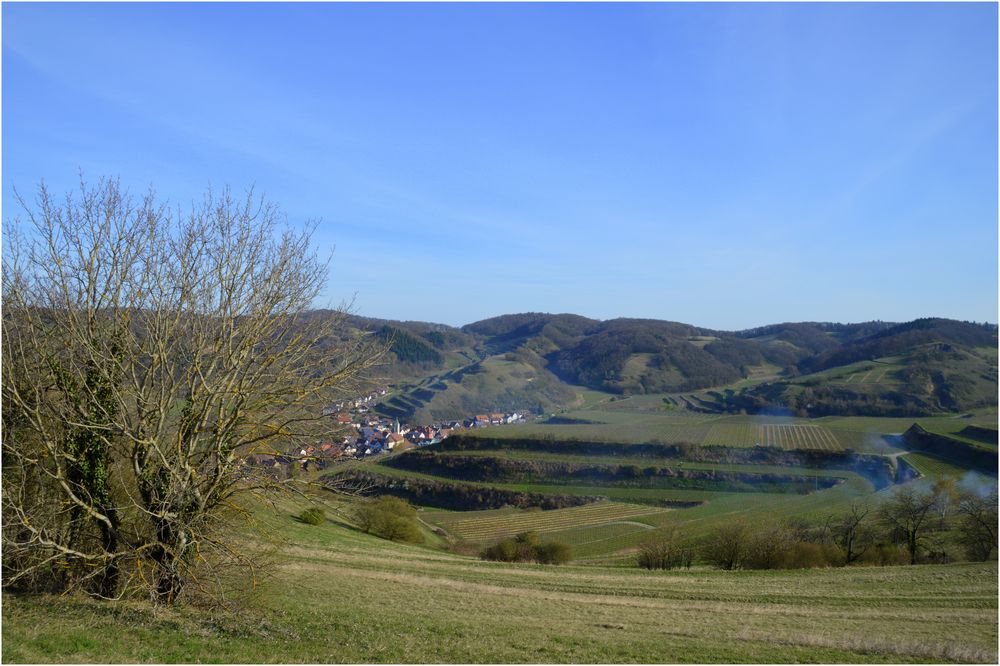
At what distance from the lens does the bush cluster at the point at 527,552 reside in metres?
35.8

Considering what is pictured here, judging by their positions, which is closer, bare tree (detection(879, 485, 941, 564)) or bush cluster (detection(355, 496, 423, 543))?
bare tree (detection(879, 485, 941, 564))

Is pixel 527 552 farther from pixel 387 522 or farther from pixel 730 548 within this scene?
pixel 730 548

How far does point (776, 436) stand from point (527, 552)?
194 feet

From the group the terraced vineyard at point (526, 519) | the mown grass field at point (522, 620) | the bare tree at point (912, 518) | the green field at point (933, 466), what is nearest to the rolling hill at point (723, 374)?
the terraced vineyard at point (526, 519)

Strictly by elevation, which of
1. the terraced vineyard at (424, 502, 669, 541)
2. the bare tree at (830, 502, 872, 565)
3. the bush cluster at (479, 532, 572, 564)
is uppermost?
the bare tree at (830, 502, 872, 565)

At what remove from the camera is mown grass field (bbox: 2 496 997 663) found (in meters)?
8.70

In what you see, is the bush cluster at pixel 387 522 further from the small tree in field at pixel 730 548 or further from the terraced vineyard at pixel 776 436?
the terraced vineyard at pixel 776 436

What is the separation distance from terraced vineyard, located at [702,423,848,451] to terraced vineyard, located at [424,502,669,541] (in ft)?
78.6

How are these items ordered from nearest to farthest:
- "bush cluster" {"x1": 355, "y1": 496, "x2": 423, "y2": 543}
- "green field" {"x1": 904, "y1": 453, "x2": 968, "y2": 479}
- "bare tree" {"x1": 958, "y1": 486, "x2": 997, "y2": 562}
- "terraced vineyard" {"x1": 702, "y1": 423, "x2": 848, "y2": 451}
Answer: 1. "bare tree" {"x1": 958, "y1": 486, "x2": 997, "y2": 562}
2. "bush cluster" {"x1": 355, "y1": 496, "x2": 423, "y2": 543}
3. "green field" {"x1": 904, "y1": 453, "x2": 968, "y2": 479}
4. "terraced vineyard" {"x1": 702, "y1": 423, "x2": 848, "y2": 451}


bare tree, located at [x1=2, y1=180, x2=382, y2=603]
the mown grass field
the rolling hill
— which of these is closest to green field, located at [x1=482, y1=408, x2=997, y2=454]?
the rolling hill

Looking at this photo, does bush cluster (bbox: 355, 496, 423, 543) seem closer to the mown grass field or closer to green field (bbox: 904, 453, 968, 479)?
the mown grass field

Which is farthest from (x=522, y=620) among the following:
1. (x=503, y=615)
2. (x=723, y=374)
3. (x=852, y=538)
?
(x=723, y=374)

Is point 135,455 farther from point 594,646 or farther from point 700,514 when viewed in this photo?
point 700,514

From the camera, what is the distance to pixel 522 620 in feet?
42.1
